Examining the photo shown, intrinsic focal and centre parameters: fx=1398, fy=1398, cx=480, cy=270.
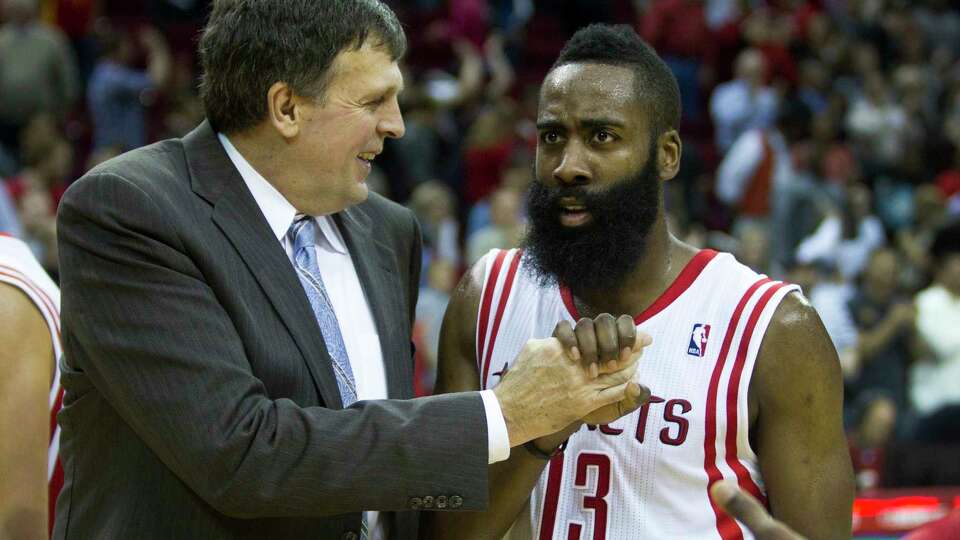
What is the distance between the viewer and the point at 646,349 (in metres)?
3.42

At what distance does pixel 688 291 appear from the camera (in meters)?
3.48

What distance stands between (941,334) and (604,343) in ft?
25.4

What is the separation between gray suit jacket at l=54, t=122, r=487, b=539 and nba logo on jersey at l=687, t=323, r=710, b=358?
24.9 inches

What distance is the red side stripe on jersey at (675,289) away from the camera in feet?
11.4

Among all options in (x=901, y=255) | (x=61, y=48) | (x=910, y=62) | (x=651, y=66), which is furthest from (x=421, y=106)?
(x=651, y=66)

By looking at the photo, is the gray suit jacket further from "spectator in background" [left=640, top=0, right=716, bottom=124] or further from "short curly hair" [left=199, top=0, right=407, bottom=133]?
"spectator in background" [left=640, top=0, right=716, bottom=124]

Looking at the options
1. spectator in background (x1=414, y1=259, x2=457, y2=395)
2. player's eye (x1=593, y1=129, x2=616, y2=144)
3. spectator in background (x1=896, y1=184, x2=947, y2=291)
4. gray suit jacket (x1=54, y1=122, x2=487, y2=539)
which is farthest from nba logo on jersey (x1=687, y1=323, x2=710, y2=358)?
spectator in background (x1=896, y1=184, x2=947, y2=291)

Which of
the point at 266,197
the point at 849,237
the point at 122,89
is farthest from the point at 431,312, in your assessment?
the point at 266,197

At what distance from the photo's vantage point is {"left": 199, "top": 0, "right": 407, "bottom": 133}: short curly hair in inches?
124

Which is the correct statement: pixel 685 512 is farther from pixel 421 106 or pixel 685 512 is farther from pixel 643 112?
pixel 421 106

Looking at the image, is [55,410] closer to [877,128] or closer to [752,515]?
[752,515]

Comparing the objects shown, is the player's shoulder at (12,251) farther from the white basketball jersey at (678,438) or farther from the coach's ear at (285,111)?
the white basketball jersey at (678,438)

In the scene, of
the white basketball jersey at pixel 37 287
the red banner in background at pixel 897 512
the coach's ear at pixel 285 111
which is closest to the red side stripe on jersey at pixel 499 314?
the coach's ear at pixel 285 111

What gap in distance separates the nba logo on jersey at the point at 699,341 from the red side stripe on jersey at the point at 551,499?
409mm
